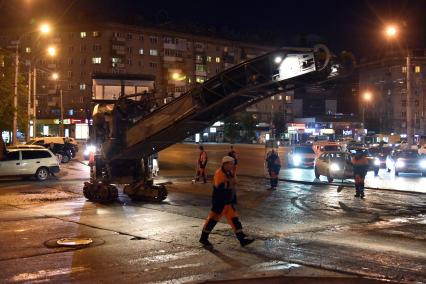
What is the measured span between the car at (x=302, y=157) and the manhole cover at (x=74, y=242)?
27.3 meters

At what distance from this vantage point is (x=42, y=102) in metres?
102

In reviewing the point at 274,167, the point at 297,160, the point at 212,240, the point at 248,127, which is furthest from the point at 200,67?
the point at 212,240

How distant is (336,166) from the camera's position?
25.9 metres

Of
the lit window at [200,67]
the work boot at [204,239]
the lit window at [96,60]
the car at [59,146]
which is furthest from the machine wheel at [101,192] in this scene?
the lit window at [200,67]

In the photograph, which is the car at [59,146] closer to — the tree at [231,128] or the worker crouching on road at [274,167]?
the worker crouching on road at [274,167]

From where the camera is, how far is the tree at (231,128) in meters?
99.1

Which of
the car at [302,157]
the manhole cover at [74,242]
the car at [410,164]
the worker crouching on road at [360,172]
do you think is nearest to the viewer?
the manhole cover at [74,242]

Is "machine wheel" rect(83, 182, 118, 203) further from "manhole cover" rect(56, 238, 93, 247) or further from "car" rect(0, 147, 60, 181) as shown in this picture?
"car" rect(0, 147, 60, 181)

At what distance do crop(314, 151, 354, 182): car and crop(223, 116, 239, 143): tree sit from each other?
234 feet

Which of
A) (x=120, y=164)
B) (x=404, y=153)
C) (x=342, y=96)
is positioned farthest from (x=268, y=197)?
(x=342, y=96)

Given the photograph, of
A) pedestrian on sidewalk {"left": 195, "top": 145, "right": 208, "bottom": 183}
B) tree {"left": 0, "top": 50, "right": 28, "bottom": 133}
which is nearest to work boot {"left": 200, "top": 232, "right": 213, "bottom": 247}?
pedestrian on sidewalk {"left": 195, "top": 145, "right": 208, "bottom": 183}

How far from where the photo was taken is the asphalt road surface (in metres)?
8.51

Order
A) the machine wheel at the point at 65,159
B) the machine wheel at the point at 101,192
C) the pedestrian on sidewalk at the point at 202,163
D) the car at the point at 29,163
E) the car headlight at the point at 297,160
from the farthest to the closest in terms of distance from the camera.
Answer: the machine wheel at the point at 65,159
the car headlight at the point at 297,160
the car at the point at 29,163
the pedestrian on sidewalk at the point at 202,163
the machine wheel at the point at 101,192

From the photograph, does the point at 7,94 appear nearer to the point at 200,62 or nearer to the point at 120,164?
the point at 120,164
